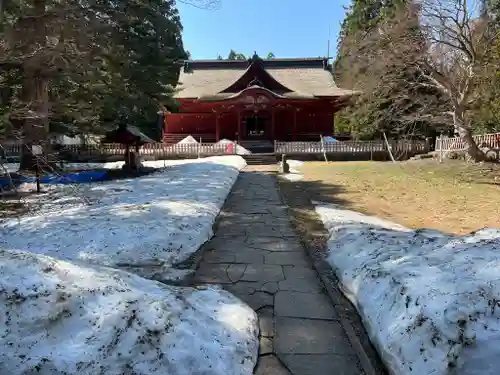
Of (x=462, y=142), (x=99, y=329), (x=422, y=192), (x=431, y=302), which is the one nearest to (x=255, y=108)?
(x=462, y=142)

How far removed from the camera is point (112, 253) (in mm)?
5090

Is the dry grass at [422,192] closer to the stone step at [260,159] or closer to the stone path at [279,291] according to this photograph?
the stone path at [279,291]

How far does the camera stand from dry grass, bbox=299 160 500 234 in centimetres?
789

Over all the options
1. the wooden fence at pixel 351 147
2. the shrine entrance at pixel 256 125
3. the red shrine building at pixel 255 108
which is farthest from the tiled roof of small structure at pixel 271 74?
the wooden fence at pixel 351 147

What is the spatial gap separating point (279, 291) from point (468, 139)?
16.9 m

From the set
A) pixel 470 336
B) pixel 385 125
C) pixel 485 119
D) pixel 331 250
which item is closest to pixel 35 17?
pixel 331 250

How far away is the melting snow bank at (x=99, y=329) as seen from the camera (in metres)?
2.38

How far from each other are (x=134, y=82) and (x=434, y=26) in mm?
12908

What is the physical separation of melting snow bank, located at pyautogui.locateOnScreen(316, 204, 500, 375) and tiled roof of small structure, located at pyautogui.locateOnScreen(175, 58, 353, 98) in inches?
971

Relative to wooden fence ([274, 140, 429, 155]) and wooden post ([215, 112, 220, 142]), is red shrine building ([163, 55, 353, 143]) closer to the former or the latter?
wooden post ([215, 112, 220, 142])

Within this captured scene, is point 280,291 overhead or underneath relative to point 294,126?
underneath

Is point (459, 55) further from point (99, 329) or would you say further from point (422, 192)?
point (99, 329)

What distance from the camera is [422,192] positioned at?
1149cm

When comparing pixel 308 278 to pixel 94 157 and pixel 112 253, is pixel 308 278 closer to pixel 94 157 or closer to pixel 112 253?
pixel 112 253
